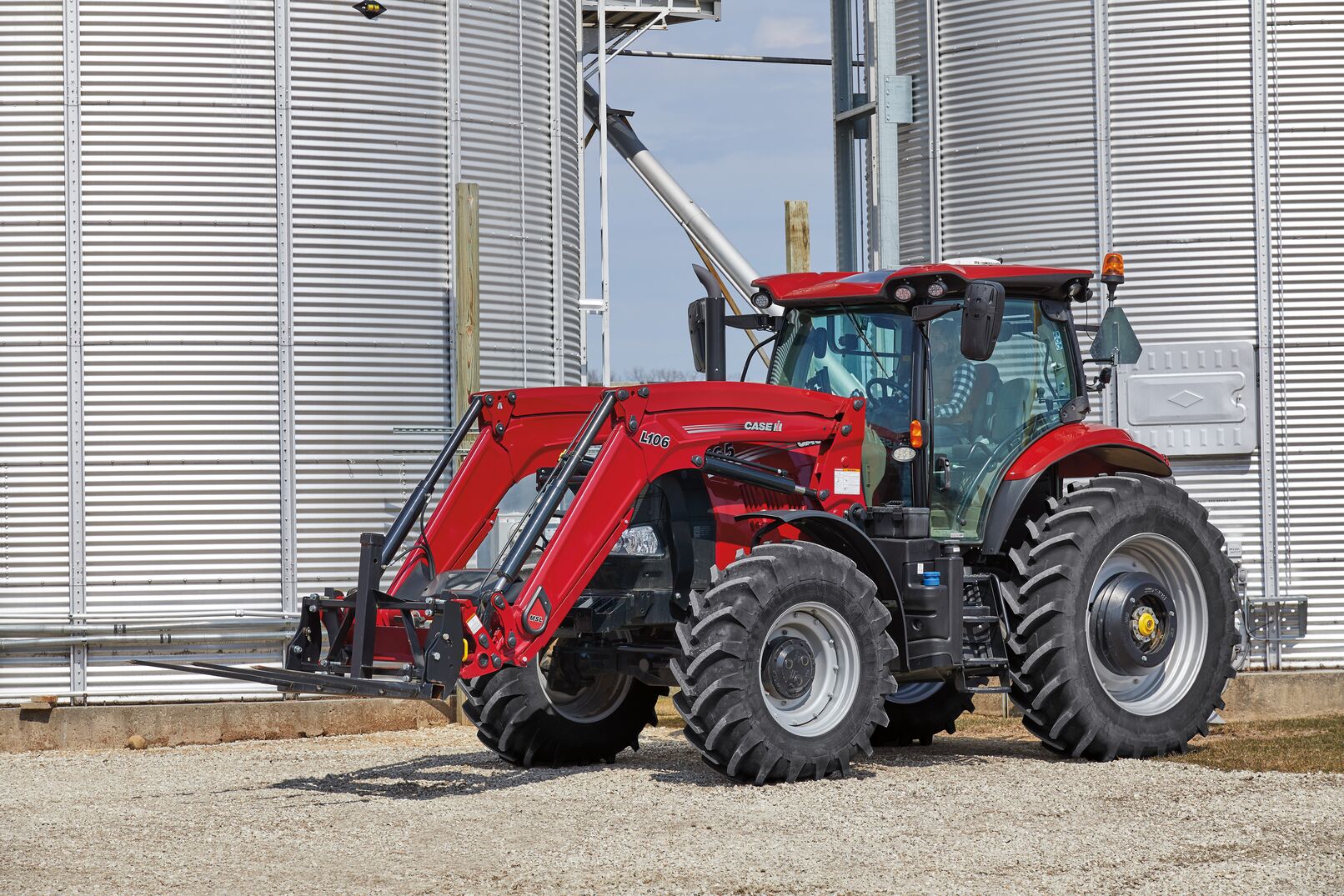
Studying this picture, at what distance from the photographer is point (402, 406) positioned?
14.5m

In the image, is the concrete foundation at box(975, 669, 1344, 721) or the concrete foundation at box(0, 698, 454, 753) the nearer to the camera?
the concrete foundation at box(0, 698, 454, 753)

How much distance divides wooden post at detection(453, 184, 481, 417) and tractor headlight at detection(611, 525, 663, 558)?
474 centimetres

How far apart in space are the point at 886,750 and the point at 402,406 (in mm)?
5073

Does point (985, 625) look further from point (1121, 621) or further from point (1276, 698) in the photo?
point (1276, 698)

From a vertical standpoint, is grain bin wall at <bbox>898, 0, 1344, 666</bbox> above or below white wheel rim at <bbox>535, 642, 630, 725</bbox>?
above

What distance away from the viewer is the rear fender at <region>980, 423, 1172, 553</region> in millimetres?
10625

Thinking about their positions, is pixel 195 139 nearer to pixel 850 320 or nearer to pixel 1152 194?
pixel 850 320

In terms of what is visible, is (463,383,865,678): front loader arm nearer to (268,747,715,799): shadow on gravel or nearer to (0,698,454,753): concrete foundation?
(268,747,715,799): shadow on gravel

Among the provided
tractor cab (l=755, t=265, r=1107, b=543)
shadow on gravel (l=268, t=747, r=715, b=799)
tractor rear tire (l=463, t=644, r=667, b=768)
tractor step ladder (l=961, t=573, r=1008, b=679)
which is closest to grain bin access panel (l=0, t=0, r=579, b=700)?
shadow on gravel (l=268, t=747, r=715, b=799)

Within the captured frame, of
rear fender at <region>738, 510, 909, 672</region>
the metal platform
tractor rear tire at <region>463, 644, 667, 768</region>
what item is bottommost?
tractor rear tire at <region>463, 644, 667, 768</region>

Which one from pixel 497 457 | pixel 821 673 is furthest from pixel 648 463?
pixel 821 673

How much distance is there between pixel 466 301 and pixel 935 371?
5.12 meters

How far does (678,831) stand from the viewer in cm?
825

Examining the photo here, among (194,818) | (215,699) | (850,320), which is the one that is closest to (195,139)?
(215,699)
